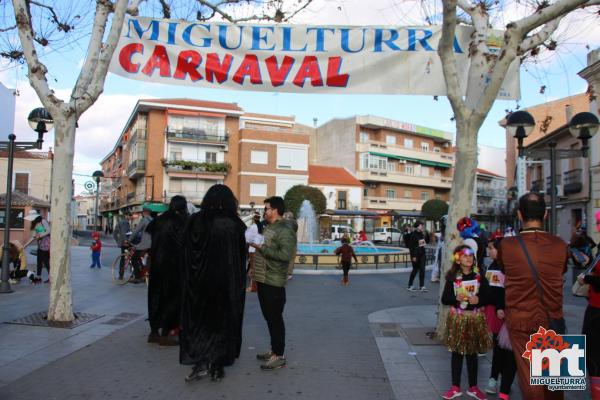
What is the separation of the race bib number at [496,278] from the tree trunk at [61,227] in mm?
5752

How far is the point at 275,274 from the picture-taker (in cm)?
505

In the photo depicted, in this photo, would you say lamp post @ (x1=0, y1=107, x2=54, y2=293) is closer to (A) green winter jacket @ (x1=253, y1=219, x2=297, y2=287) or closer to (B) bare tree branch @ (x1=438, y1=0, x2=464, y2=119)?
(A) green winter jacket @ (x1=253, y1=219, x2=297, y2=287)

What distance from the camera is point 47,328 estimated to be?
21.8 feet

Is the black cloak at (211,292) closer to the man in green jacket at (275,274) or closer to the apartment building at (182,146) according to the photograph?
the man in green jacket at (275,274)

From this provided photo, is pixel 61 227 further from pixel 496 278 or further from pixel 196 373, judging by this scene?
pixel 496 278

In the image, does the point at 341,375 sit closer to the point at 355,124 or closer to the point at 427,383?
the point at 427,383

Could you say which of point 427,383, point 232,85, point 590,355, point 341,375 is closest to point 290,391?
point 341,375

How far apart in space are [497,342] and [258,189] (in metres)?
44.0

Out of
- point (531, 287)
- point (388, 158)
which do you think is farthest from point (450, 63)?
point (388, 158)

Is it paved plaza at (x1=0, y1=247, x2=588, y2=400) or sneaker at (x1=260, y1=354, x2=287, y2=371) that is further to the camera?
sneaker at (x1=260, y1=354, x2=287, y2=371)

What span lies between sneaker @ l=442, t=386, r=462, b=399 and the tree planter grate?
205 inches

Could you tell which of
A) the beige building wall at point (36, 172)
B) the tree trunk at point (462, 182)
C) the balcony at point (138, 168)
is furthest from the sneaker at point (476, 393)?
the beige building wall at point (36, 172)

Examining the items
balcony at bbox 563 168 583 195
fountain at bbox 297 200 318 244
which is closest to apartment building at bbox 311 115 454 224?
fountain at bbox 297 200 318 244

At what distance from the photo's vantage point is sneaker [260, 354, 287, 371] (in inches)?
197
